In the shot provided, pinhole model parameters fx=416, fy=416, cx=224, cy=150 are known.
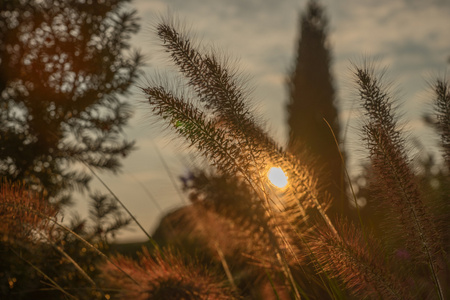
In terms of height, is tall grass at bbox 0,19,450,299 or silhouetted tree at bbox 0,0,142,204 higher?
silhouetted tree at bbox 0,0,142,204

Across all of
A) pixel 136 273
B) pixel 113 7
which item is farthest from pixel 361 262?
pixel 113 7

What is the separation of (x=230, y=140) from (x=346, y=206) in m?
2.56

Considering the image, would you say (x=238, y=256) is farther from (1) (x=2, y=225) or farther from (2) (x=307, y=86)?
(2) (x=307, y=86)

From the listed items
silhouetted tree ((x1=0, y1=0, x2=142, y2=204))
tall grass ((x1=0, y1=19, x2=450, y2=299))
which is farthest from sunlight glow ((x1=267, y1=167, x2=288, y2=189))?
silhouetted tree ((x1=0, y1=0, x2=142, y2=204))

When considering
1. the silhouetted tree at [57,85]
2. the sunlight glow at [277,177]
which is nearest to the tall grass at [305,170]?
the sunlight glow at [277,177]

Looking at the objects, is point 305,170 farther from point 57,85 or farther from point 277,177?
point 57,85

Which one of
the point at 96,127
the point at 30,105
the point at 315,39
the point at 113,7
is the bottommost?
the point at 96,127

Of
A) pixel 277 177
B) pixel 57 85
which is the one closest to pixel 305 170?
pixel 277 177

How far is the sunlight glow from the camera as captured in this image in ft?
5.28

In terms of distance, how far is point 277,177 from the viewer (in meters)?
1.66

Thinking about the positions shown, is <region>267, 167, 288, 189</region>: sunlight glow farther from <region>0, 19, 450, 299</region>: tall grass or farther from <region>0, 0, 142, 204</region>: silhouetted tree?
<region>0, 0, 142, 204</region>: silhouetted tree

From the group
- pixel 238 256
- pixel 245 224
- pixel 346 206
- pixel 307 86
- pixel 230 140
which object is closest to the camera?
pixel 230 140

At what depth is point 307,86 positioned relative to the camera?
410 centimetres

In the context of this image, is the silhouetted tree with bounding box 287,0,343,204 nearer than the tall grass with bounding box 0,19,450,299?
No
